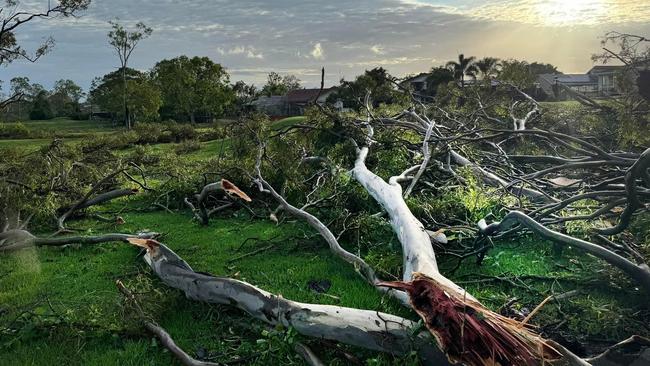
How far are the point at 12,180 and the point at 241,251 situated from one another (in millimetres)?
3577

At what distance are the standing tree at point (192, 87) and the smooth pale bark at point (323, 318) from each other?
120ft

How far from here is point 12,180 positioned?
6.85 meters

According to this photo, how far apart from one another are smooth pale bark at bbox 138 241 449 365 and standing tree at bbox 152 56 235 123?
1436 inches

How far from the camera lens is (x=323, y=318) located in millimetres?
3271

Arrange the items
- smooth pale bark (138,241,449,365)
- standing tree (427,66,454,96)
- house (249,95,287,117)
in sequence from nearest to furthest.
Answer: smooth pale bark (138,241,449,365)
standing tree (427,66,454,96)
house (249,95,287,117)

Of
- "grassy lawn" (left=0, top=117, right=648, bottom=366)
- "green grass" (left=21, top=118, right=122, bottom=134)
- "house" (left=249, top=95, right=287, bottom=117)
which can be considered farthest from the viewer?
"house" (left=249, top=95, right=287, bottom=117)

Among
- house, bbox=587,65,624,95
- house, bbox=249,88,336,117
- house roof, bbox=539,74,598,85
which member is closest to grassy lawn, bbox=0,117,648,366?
house, bbox=587,65,624,95

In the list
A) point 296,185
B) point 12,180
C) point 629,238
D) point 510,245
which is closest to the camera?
point 629,238

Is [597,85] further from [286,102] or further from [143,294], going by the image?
[286,102]

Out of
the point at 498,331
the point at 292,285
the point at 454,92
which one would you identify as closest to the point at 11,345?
the point at 292,285

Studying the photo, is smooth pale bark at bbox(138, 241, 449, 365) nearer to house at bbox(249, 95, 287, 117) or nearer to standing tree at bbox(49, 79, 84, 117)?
house at bbox(249, 95, 287, 117)

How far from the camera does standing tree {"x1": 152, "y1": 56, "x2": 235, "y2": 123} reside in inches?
1549

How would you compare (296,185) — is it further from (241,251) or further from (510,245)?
(510,245)

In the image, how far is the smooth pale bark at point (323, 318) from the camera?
3.01 meters
